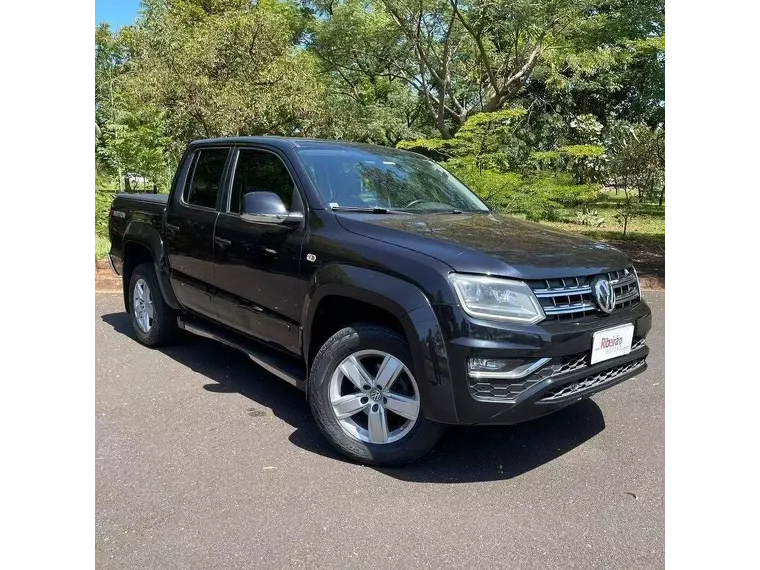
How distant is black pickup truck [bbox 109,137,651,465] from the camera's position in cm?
285

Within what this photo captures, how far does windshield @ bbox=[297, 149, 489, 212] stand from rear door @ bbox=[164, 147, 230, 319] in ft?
3.12

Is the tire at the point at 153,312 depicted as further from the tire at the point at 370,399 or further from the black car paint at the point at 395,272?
the tire at the point at 370,399

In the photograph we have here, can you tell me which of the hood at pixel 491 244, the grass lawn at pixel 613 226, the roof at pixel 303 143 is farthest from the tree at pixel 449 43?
the hood at pixel 491 244

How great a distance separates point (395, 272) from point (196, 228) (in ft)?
6.96

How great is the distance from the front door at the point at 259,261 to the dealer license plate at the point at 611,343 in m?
1.67

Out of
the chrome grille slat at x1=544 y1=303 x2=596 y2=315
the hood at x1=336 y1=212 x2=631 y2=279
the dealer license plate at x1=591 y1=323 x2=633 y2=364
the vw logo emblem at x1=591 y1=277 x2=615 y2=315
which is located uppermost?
the hood at x1=336 y1=212 x2=631 y2=279

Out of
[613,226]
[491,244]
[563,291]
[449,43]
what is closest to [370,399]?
[491,244]

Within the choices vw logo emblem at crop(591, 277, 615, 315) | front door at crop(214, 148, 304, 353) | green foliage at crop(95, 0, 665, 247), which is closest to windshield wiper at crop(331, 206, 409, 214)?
front door at crop(214, 148, 304, 353)

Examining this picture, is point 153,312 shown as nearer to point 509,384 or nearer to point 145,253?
point 145,253

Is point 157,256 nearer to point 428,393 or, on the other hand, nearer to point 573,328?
point 428,393

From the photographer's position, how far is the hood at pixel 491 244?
2914 millimetres

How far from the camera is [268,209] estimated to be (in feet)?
11.6

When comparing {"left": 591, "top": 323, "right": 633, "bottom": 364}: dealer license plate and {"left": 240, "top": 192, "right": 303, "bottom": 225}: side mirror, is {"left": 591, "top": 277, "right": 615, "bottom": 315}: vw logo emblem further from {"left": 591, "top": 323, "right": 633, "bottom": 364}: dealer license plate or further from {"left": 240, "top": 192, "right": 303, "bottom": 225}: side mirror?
{"left": 240, "top": 192, "right": 303, "bottom": 225}: side mirror

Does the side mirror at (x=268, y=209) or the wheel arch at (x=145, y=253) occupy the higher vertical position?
the side mirror at (x=268, y=209)
